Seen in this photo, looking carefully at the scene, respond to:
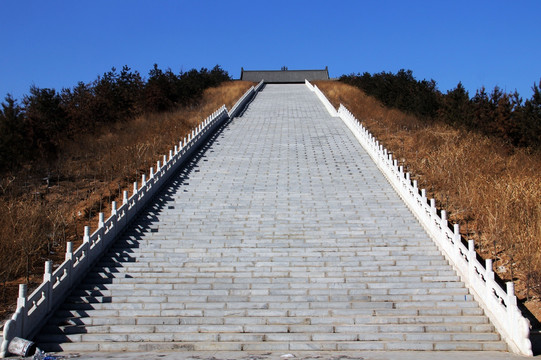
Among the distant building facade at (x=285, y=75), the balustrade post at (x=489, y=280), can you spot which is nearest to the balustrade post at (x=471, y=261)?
the balustrade post at (x=489, y=280)

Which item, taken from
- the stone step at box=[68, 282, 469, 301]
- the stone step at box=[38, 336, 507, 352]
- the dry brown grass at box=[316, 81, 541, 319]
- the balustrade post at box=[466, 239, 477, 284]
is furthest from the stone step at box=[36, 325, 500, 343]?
the dry brown grass at box=[316, 81, 541, 319]

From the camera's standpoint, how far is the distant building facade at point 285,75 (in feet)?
226

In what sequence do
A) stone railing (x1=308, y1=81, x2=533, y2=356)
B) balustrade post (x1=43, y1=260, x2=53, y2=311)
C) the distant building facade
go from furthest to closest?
the distant building facade → balustrade post (x1=43, y1=260, x2=53, y2=311) → stone railing (x1=308, y1=81, x2=533, y2=356)

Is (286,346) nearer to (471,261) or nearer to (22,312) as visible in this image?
(471,261)

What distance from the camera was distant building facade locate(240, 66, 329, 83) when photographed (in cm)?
6894

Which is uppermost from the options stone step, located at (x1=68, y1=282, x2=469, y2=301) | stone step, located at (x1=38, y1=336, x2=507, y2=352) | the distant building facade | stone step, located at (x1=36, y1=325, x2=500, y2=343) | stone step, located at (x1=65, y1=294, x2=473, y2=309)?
the distant building facade

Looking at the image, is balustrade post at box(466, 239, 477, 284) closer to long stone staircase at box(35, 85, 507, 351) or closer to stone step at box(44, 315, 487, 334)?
long stone staircase at box(35, 85, 507, 351)

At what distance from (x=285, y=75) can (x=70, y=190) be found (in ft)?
178

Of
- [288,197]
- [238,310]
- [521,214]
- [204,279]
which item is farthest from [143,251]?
[521,214]

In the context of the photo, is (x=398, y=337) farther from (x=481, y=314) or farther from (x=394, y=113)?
(x=394, y=113)

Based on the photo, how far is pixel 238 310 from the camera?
9625mm

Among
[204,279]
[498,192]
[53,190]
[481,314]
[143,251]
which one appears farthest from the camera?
[53,190]

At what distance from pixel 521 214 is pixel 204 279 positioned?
7.44 meters

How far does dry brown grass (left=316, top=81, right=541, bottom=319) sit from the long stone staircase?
1314mm
